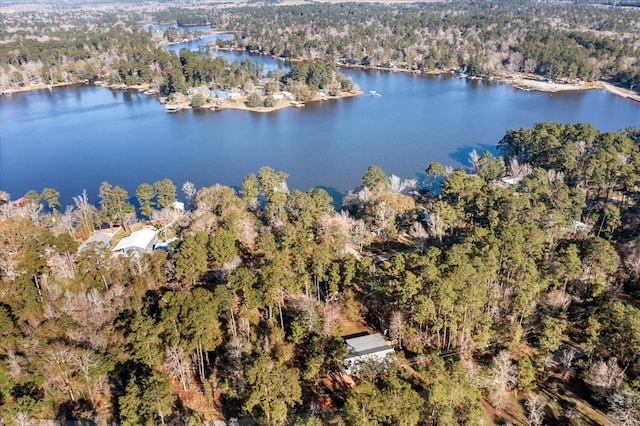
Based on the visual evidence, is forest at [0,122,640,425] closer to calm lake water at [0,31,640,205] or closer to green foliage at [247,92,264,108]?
calm lake water at [0,31,640,205]

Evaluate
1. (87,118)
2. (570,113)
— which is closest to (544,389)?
(570,113)

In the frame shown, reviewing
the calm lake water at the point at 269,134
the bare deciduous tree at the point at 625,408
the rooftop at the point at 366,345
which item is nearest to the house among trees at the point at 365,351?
the rooftop at the point at 366,345

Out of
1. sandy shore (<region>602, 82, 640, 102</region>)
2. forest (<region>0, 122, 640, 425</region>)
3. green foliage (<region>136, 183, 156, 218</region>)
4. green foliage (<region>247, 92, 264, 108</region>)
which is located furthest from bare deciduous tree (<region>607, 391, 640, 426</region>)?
sandy shore (<region>602, 82, 640, 102</region>)

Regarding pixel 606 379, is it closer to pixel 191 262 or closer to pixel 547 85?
pixel 191 262

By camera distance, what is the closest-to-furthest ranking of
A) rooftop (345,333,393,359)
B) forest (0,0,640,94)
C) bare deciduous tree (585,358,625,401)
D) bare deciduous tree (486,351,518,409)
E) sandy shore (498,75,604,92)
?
bare deciduous tree (585,358,625,401) < bare deciduous tree (486,351,518,409) < rooftop (345,333,393,359) < sandy shore (498,75,604,92) < forest (0,0,640,94)

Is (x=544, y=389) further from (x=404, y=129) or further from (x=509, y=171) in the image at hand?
(x=404, y=129)

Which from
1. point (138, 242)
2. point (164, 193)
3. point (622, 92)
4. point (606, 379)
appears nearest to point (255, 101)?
point (164, 193)
